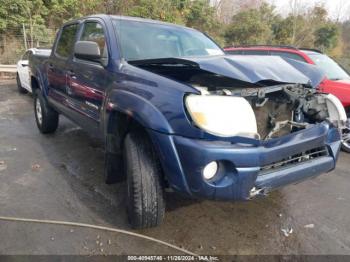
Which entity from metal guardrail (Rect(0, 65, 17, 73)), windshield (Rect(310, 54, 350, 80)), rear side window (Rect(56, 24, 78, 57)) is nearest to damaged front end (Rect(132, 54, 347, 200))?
rear side window (Rect(56, 24, 78, 57))

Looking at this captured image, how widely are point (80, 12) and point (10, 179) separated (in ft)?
46.9

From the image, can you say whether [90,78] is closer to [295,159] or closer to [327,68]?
[295,159]

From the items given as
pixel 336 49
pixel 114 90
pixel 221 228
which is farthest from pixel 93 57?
pixel 336 49

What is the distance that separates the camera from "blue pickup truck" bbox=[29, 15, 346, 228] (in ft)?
7.19

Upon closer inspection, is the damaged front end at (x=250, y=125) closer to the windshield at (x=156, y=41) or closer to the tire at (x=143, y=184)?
the tire at (x=143, y=184)

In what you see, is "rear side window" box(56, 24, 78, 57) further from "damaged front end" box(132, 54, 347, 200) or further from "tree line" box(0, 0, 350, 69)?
"tree line" box(0, 0, 350, 69)

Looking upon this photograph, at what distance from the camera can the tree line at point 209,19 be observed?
48.5 feet

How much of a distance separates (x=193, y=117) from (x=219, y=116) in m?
0.18

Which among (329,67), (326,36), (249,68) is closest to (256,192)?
(249,68)

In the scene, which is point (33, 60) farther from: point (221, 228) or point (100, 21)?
point (221, 228)

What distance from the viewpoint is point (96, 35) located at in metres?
3.49

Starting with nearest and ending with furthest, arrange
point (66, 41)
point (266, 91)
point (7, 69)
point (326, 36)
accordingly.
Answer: point (266, 91)
point (66, 41)
point (7, 69)
point (326, 36)

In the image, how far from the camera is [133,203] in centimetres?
252

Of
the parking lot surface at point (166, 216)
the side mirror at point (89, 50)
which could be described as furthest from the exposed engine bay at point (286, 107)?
the side mirror at point (89, 50)
